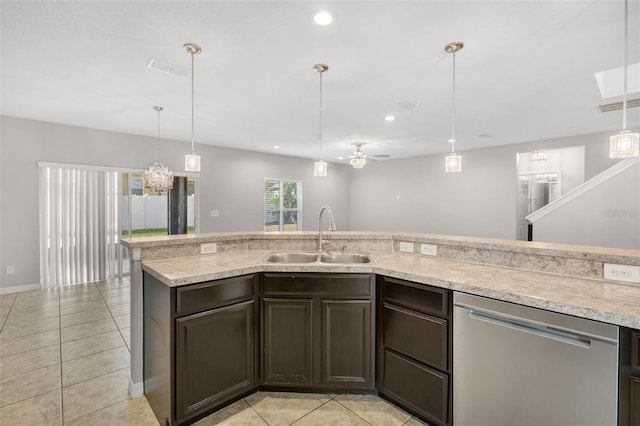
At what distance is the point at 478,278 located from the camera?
5.84 ft

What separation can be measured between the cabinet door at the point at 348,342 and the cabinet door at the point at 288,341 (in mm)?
121

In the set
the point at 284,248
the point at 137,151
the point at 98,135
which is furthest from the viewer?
the point at 137,151

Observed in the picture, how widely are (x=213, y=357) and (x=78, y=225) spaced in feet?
15.6

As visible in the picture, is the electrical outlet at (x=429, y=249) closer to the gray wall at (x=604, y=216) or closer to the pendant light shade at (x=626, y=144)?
the pendant light shade at (x=626, y=144)

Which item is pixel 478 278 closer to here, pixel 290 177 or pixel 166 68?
pixel 166 68

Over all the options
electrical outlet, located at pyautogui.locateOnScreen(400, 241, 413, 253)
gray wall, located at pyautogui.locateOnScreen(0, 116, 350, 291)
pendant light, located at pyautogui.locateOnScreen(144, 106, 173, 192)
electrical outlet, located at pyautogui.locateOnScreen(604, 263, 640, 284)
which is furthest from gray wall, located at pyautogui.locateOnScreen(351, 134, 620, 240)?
pendant light, located at pyautogui.locateOnScreen(144, 106, 173, 192)

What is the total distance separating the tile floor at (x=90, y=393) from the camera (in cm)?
191

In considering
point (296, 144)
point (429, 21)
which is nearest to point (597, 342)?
point (429, 21)

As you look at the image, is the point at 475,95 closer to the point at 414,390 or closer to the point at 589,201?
the point at 589,201

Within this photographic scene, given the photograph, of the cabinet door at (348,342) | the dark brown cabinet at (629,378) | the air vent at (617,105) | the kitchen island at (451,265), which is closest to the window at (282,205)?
the kitchen island at (451,265)

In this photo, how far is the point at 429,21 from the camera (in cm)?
215

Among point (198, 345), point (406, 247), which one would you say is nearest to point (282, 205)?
point (406, 247)

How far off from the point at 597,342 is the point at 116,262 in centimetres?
643

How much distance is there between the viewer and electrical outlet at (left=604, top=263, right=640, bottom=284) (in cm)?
166
